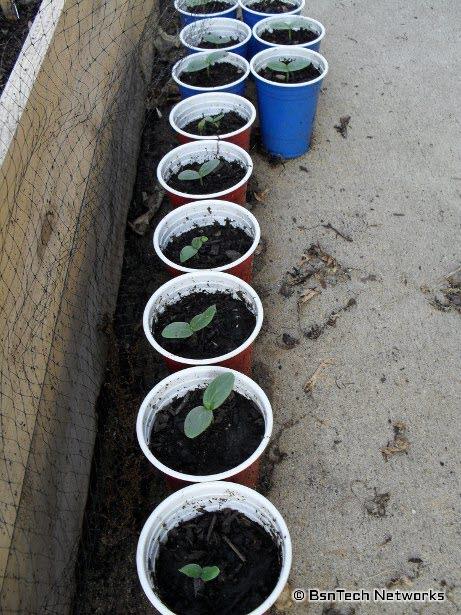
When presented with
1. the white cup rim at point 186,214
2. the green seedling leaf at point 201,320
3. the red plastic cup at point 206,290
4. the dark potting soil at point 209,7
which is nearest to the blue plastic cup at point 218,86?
the dark potting soil at point 209,7

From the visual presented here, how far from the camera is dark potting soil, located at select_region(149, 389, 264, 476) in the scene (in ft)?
4.73

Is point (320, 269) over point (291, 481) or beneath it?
over

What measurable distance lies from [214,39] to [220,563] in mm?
2213

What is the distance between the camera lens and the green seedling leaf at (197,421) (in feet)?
4.49

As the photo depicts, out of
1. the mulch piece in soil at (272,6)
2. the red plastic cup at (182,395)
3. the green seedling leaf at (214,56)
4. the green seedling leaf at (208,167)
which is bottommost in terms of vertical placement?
the red plastic cup at (182,395)

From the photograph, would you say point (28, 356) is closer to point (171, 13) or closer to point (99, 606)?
point (99, 606)

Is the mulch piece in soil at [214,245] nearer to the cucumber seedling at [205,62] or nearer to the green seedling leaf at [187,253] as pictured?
the green seedling leaf at [187,253]

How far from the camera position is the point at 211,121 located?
7.18 feet

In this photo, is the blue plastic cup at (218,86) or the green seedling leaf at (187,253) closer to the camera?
the green seedling leaf at (187,253)

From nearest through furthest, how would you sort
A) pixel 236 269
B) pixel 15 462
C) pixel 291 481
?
pixel 15 462, pixel 291 481, pixel 236 269

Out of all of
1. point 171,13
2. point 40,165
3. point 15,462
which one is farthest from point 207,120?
point 15,462

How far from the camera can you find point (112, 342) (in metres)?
1.85

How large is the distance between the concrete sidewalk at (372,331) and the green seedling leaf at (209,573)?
35 centimetres

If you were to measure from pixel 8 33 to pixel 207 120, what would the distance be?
3.25 feet
